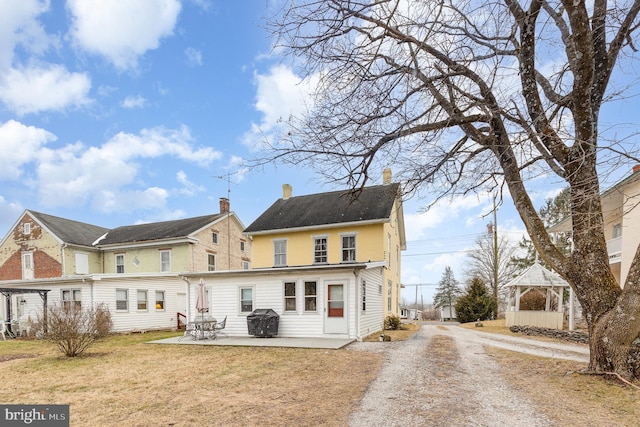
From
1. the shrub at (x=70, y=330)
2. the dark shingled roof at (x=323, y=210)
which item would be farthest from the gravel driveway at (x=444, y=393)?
the shrub at (x=70, y=330)

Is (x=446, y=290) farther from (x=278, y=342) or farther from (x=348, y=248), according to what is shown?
(x=278, y=342)

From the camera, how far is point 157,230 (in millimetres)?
24422

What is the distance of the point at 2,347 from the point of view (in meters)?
14.2

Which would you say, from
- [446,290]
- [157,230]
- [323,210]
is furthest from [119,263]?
[446,290]

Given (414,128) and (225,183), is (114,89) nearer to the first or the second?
(225,183)

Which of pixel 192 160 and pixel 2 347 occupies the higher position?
pixel 192 160

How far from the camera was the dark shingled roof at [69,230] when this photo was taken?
74.9 feet

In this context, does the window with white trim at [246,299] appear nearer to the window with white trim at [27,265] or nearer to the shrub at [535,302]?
the shrub at [535,302]

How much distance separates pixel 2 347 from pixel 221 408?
14442mm

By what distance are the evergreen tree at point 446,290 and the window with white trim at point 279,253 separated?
40257mm

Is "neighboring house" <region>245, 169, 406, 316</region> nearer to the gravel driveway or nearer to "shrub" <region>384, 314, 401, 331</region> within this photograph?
"shrub" <region>384, 314, 401, 331</region>

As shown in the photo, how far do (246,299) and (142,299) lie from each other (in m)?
8.20

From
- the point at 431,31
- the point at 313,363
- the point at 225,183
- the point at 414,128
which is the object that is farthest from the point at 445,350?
the point at 431,31

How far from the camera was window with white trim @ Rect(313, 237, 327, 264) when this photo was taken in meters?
18.9
